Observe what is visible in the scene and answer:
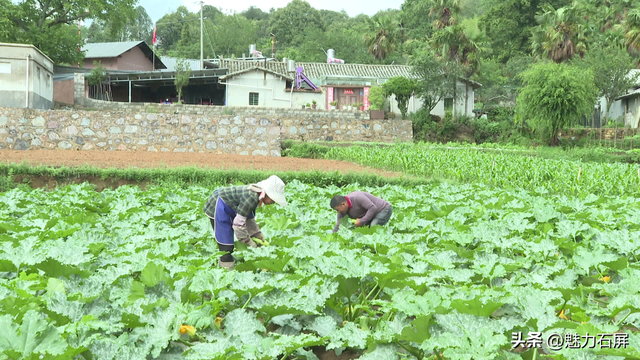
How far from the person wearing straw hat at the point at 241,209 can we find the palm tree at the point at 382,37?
3815cm

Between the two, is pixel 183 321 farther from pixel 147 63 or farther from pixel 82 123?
pixel 147 63

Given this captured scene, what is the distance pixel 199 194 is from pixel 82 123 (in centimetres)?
1040

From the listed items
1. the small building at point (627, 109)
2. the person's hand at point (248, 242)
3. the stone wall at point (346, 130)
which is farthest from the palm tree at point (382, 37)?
the person's hand at point (248, 242)

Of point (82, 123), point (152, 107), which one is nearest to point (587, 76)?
point (152, 107)

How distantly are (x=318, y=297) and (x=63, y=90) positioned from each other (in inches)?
1222

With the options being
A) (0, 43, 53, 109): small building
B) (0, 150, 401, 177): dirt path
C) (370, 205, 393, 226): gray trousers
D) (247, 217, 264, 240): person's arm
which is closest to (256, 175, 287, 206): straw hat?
(247, 217, 264, 240): person's arm

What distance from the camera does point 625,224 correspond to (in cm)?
567

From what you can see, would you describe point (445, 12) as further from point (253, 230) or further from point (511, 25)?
point (253, 230)

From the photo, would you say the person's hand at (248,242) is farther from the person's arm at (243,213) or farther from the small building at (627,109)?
the small building at (627,109)

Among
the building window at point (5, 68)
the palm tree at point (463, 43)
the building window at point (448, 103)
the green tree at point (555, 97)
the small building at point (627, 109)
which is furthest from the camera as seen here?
the building window at point (448, 103)

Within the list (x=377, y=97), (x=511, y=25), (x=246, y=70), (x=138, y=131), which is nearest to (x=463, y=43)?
(x=377, y=97)

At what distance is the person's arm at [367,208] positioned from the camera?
18.6ft

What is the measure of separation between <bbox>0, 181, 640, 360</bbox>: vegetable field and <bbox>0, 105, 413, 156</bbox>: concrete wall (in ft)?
44.1

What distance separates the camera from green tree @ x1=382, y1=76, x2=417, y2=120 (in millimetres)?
30859
